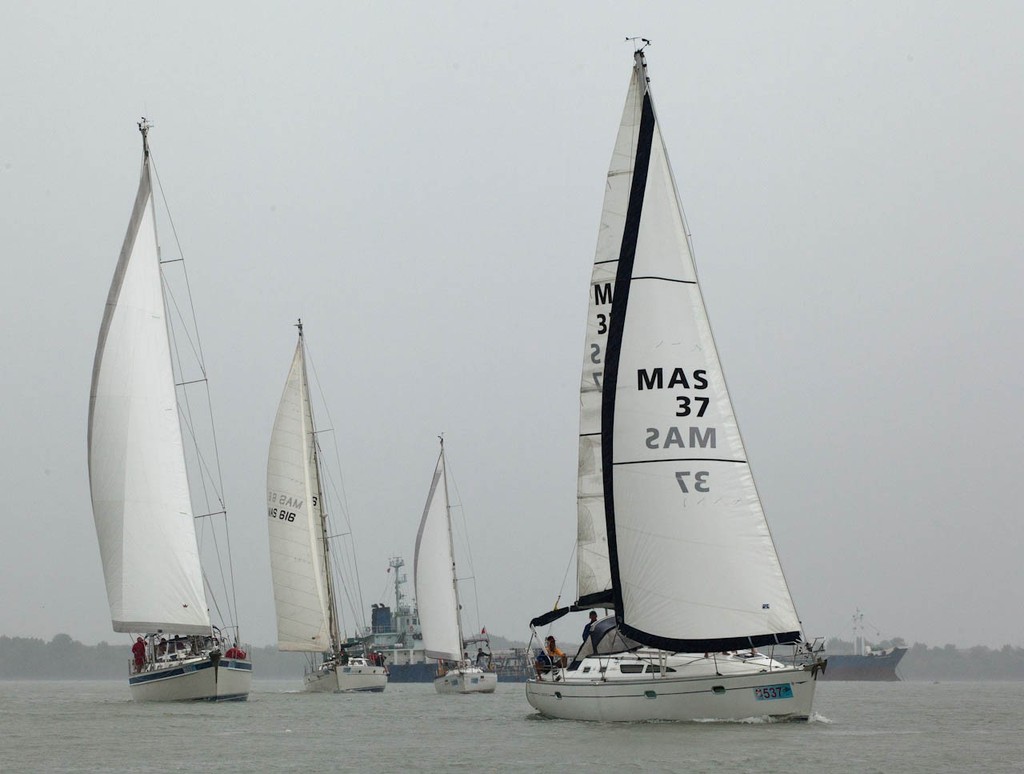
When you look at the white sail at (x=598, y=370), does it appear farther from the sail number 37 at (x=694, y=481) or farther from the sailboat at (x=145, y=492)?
the sailboat at (x=145, y=492)

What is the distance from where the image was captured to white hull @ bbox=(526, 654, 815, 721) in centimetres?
2461

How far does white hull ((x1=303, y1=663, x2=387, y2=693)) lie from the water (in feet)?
70.3

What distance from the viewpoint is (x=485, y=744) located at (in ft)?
83.5

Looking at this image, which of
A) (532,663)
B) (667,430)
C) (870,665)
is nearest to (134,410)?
(532,663)

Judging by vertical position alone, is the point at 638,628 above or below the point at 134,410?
below

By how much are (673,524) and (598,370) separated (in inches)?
266

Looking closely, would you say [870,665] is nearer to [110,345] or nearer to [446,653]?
[446,653]

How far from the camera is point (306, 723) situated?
108 feet

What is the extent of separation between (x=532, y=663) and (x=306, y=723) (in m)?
5.50

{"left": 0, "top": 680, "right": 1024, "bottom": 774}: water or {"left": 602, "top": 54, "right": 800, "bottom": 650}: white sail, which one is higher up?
{"left": 602, "top": 54, "right": 800, "bottom": 650}: white sail

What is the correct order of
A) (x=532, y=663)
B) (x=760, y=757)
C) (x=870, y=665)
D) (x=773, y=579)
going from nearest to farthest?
(x=760, y=757)
(x=773, y=579)
(x=532, y=663)
(x=870, y=665)

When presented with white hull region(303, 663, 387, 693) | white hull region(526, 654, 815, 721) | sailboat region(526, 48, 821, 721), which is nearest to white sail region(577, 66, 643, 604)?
sailboat region(526, 48, 821, 721)

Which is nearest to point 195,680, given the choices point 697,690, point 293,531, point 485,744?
point 485,744

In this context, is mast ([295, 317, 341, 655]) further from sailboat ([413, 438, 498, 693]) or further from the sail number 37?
the sail number 37
